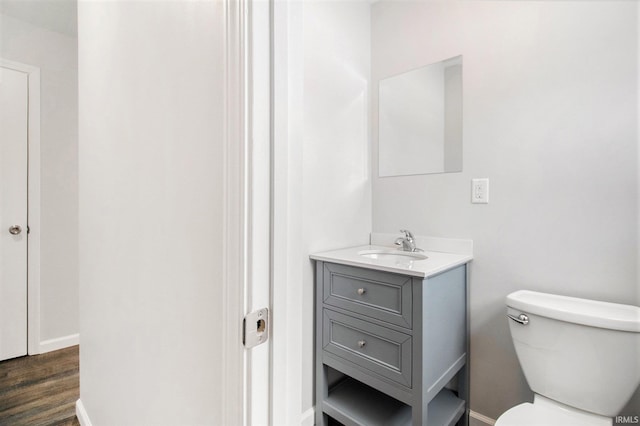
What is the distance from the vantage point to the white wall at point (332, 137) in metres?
1.67

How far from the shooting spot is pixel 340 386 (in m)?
1.74

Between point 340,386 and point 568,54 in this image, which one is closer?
point 568,54

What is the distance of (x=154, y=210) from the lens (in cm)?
87

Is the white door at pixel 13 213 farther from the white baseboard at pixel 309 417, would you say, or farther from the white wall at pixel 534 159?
the white wall at pixel 534 159

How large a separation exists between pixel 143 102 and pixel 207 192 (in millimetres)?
492

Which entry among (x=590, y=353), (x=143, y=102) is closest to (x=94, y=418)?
(x=143, y=102)

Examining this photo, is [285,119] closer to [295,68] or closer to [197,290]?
[295,68]

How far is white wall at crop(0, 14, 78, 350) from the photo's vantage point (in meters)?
2.41

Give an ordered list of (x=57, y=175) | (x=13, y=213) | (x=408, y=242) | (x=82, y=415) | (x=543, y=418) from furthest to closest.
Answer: (x=57, y=175) < (x=13, y=213) < (x=408, y=242) < (x=82, y=415) < (x=543, y=418)

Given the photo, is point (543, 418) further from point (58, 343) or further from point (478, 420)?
point (58, 343)

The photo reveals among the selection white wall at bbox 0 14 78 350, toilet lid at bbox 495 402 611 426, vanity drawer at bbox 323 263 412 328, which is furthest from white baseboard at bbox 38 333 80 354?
toilet lid at bbox 495 402 611 426

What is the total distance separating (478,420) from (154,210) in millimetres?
1779

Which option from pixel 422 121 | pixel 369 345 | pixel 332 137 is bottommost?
pixel 369 345

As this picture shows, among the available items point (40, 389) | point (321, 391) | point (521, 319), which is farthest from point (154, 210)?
point (40, 389)
